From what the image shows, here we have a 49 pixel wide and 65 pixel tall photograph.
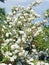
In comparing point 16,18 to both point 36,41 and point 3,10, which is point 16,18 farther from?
point 3,10

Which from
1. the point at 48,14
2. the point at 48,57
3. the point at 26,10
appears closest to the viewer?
the point at 26,10

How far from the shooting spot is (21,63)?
521 centimetres

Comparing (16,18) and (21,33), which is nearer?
(21,33)

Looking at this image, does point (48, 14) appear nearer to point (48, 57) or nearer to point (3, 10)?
point (48, 57)

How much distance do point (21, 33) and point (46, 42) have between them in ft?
8.44

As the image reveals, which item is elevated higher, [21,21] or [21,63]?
[21,21]

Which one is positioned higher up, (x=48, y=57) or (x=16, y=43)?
(x=48, y=57)

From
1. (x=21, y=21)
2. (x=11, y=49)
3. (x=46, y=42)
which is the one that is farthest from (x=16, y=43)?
(x=46, y=42)

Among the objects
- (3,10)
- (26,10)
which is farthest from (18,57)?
(3,10)

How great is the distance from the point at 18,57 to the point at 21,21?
1.16m

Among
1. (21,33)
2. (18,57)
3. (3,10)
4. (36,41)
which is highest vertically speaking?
(3,10)

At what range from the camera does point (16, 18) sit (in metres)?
6.30

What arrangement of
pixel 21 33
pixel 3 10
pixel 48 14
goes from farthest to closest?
pixel 3 10
pixel 48 14
pixel 21 33

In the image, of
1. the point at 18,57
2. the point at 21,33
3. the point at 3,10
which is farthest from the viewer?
the point at 3,10
